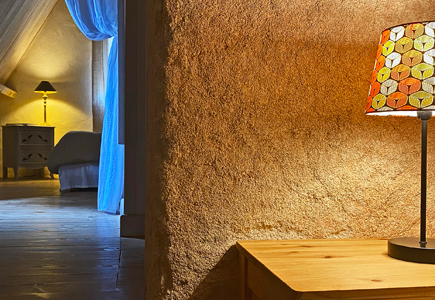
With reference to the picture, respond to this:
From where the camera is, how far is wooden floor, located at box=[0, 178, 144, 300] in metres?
1.78

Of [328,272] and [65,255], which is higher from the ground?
[328,272]

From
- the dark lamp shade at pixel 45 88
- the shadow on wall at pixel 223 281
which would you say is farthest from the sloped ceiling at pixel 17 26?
the shadow on wall at pixel 223 281

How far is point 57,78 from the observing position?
703cm

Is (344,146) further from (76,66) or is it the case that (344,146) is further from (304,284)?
(76,66)

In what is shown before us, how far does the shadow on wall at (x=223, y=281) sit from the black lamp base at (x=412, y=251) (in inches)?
14.4

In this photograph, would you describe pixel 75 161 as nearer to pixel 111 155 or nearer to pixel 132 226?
pixel 111 155

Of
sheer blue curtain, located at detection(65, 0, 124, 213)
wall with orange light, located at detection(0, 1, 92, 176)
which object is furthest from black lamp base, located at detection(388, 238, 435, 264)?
wall with orange light, located at detection(0, 1, 92, 176)

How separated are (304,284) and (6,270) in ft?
5.49

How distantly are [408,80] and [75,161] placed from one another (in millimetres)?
4373

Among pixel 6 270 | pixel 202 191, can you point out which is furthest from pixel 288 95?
pixel 6 270

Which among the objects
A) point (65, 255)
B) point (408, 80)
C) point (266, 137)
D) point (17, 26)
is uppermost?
point (17, 26)

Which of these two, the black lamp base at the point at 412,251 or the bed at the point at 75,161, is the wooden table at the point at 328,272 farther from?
the bed at the point at 75,161

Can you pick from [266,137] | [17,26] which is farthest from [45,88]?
[266,137]

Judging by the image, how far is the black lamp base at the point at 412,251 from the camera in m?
0.96
